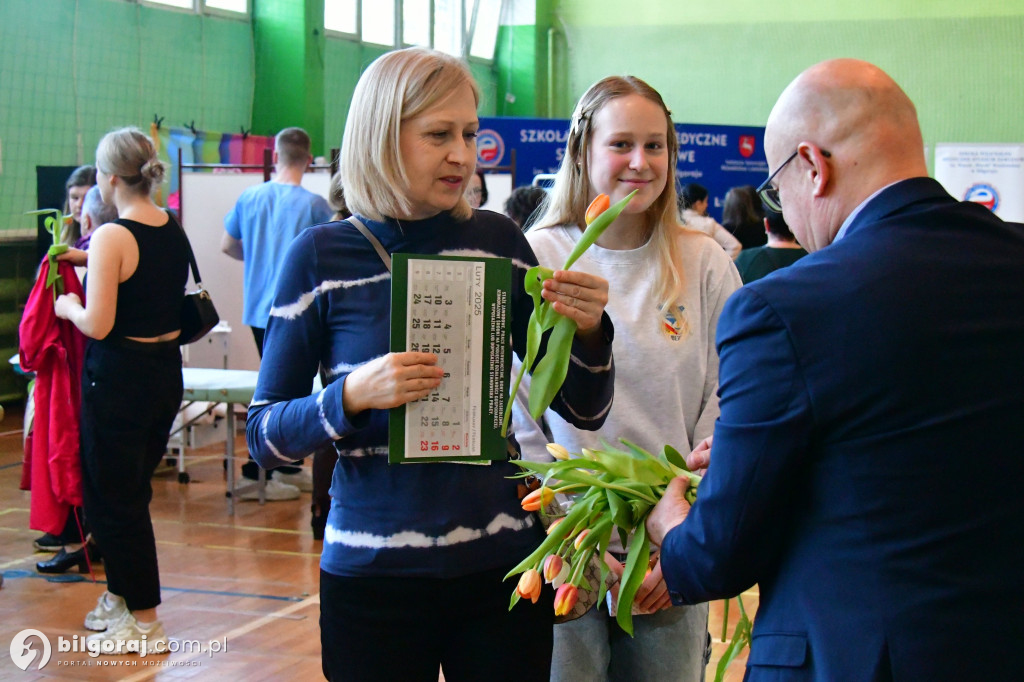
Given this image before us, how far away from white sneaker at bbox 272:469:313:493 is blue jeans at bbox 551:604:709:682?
4.27 m

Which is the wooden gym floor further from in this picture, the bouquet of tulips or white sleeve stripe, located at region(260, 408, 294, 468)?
the bouquet of tulips

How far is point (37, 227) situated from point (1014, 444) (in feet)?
24.8

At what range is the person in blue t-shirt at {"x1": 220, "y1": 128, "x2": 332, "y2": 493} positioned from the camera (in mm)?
5324

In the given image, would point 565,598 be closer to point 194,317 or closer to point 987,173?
point 194,317

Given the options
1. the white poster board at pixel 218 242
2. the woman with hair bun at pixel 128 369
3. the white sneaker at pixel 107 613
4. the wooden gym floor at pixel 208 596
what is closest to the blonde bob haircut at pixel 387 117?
the woman with hair bun at pixel 128 369

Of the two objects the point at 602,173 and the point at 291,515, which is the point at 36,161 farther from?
the point at 602,173

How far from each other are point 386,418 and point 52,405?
8.92ft

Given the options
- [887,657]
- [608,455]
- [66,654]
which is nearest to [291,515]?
[66,654]

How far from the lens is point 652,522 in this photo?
1.36 m

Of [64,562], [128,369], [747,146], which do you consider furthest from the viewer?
[747,146]

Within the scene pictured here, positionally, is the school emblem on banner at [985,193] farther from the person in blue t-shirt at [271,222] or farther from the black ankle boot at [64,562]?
the black ankle boot at [64,562]

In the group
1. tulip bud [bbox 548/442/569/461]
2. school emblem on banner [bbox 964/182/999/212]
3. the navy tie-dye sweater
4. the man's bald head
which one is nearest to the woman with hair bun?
the navy tie-dye sweater

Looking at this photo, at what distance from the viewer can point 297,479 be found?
19.7 feet

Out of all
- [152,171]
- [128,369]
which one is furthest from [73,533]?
[152,171]
